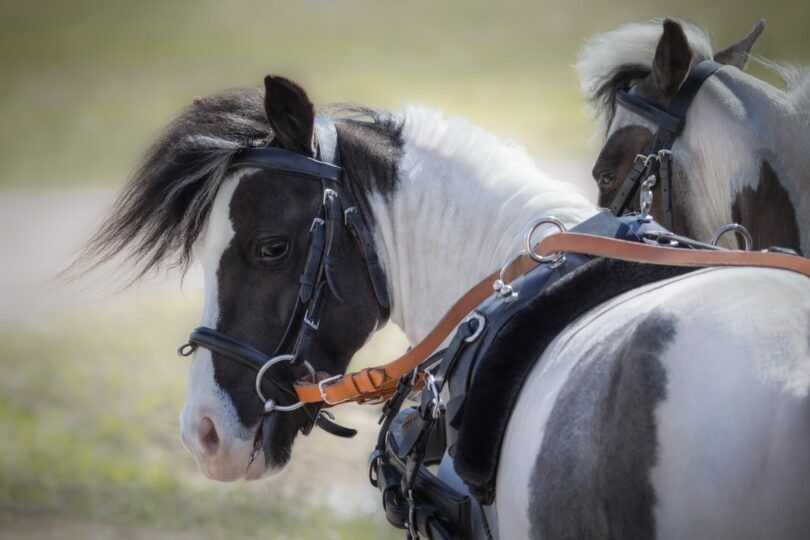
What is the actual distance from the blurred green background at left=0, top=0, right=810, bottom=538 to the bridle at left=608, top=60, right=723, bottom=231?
0.45 metres

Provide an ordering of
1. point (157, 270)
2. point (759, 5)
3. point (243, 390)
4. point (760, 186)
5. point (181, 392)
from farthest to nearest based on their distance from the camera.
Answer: point (759, 5) → point (181, 392) → point (760, 186) → point (157, 270) → point (243, 390)

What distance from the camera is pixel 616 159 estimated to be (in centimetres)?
269

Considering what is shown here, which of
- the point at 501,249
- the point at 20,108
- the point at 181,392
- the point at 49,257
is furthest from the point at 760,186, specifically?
the point at 20,108

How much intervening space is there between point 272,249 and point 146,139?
136 centimetres

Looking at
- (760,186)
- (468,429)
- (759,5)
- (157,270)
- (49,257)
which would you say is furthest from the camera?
(759,5)

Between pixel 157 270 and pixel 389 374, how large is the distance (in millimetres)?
642

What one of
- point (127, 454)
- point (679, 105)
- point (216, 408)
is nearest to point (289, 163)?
point (216, 408)

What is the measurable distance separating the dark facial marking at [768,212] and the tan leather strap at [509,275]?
961 millimetres

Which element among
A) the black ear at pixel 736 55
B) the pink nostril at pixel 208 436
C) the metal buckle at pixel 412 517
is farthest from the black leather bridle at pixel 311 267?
the black ear at pixel 736 55

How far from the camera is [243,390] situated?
201cm

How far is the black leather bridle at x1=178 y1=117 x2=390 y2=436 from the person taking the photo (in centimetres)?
199

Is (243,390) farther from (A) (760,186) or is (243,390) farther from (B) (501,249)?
(A) (760,186)

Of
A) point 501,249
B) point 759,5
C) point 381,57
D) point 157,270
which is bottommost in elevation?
point 157,270

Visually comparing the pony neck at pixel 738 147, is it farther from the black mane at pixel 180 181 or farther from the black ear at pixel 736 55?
the black mane at pixel 180 181
